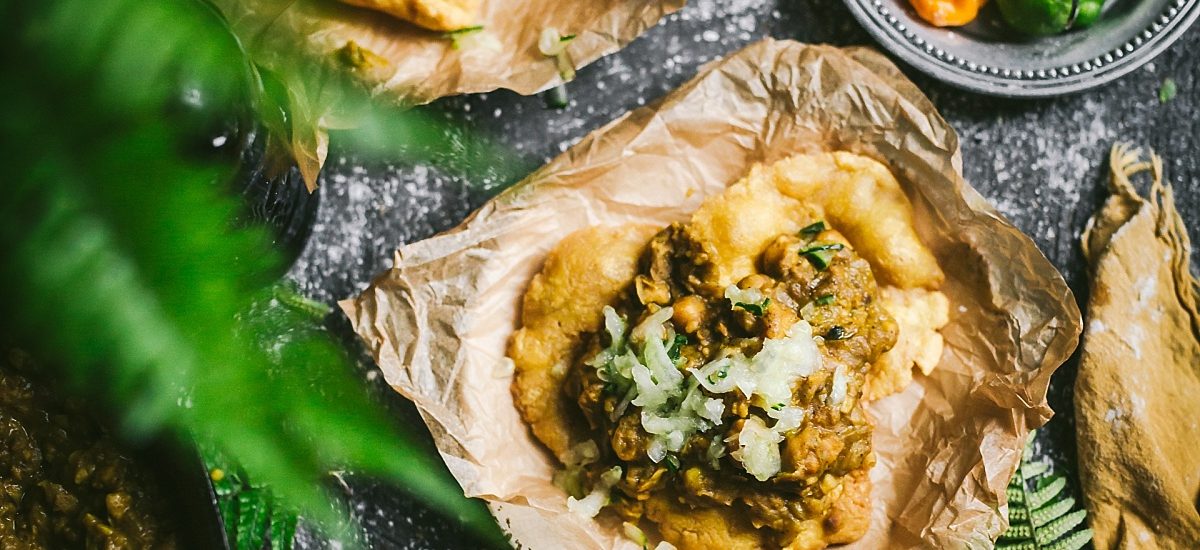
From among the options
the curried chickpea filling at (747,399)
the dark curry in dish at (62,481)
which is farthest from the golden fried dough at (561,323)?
the dark curry in dish at (62,481)

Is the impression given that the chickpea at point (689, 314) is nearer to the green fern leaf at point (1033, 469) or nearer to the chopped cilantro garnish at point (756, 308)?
the chopped cilantro garnish at point (756, 308)

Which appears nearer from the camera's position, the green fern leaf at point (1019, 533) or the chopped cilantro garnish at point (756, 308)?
the chopped cilantro garnish at point (756, 308)

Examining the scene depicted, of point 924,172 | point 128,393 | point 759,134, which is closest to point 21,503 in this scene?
point 128,393

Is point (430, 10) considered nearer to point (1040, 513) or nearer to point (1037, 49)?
point (1037, 49)

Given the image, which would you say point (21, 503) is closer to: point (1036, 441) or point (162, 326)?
point (162, 326)

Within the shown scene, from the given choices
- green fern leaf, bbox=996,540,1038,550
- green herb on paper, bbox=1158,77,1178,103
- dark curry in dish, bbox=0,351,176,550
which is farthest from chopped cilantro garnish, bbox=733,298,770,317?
green herb on paper, bbox=1158,77,1178,103

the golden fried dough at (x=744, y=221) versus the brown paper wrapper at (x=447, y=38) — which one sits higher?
the brown paper wrapper at (x=447, y=38)

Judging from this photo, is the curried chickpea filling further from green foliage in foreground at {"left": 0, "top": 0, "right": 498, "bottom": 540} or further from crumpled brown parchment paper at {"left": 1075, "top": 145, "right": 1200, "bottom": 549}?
green foliage in foreground at {"left": 0, "top": 0, "right": 498, "bottom": 540}
